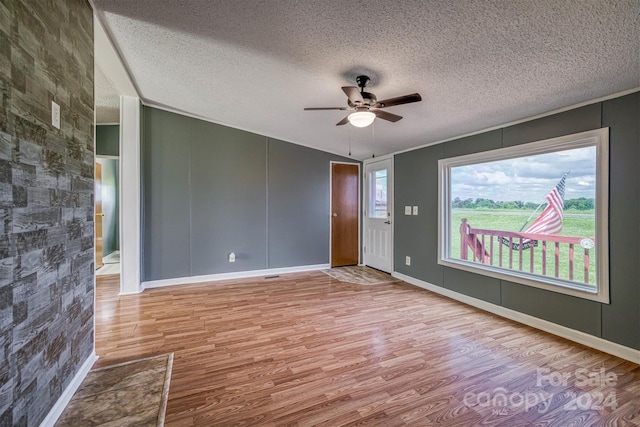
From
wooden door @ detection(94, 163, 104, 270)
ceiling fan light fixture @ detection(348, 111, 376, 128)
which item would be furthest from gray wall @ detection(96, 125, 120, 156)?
ceiling fan light fixture @ detection(348, 111, 376, 128)

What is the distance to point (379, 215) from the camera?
517 centimetres

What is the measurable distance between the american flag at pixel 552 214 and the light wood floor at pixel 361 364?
3.50 feet

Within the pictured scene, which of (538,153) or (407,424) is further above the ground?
(538,153)

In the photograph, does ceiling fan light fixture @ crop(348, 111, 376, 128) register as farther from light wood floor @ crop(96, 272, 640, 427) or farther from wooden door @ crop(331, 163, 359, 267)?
wooden door @ crop(331, 163, 359, 267)

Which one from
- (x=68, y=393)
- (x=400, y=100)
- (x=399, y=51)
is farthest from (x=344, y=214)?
(x=68, y=393)

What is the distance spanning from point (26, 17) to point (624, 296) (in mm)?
4174

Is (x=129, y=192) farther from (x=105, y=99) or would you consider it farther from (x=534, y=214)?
(x=534, y=214)

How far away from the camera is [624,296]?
220 cm

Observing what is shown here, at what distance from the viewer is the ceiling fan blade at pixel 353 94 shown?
82.6 inches

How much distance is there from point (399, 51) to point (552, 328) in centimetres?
286

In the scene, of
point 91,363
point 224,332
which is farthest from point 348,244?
point 91,363

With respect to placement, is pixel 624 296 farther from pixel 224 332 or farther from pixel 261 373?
pixel 224 332

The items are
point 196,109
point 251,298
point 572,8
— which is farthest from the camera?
point 196,109

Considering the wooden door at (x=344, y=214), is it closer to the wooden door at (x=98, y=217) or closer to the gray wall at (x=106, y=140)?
the gray wall at (x=106, y=140)
